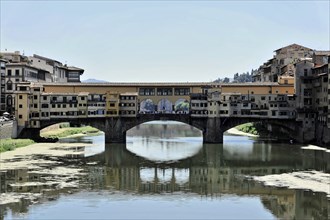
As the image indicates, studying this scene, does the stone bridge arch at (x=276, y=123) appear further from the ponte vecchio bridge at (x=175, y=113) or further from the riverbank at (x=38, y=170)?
the riverbank at (x=38, y=170)

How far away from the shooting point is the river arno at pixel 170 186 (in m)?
29.2

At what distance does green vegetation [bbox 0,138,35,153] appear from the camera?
55.4m

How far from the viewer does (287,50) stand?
87000mm

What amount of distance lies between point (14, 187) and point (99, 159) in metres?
17.1

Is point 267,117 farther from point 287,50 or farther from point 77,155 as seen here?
point 77,155

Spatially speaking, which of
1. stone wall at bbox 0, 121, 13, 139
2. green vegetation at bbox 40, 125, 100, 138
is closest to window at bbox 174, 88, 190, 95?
green vegetation at bbox 40, 125, 100, 138

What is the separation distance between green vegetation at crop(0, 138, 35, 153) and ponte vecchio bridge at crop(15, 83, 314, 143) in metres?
4.43

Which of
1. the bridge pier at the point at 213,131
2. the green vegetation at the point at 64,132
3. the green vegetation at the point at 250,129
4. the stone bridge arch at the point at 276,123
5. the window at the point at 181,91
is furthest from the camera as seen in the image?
the green vegetation at the point at 250,129

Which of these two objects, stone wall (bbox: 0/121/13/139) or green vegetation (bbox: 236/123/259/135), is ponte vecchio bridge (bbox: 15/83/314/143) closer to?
stone wall (bbox: 0/121/13/139)

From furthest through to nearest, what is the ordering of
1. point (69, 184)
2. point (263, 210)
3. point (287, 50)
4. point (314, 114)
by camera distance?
point (287, 50)
point (314, 114)
point (69, 184)
point (263, 210)

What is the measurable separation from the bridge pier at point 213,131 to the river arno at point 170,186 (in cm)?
931

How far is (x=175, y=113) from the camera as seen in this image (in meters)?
70.2

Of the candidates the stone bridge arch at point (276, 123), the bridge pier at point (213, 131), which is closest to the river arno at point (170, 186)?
the bridge pier at point (213, 131)

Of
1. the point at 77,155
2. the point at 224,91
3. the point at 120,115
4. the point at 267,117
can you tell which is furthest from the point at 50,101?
the point at 267,117
